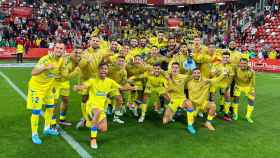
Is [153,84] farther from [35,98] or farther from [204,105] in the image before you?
[35,98]

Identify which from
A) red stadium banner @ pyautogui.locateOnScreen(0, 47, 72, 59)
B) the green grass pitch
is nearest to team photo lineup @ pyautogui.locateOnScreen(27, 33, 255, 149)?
the green grass pitch

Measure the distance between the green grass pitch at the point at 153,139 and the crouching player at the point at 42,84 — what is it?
1.96 feet

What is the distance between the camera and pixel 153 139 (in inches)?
313

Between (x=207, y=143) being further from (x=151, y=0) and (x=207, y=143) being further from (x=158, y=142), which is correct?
(x=151, y=0)

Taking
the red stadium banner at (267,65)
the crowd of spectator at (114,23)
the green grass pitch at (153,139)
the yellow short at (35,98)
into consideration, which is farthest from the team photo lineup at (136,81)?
the crowd of spectator at (114,23)

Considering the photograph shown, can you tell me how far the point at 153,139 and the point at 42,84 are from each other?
269cm

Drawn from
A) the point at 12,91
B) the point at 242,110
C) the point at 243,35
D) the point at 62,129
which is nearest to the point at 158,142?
the point at 62,129

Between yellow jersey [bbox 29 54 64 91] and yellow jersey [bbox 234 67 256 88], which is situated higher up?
yellow jersey [bbox 29 54 64 91]

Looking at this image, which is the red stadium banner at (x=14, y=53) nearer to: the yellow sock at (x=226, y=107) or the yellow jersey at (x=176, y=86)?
the yellow sock at (x=226, y=107)

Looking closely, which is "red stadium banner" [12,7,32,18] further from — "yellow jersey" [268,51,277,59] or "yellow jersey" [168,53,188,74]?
"yellow jersey" [168,53,188,74]

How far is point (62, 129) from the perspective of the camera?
855 cm

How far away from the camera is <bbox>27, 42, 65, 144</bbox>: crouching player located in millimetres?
7075

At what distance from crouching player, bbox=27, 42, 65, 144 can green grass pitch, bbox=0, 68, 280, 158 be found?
599 millimetres

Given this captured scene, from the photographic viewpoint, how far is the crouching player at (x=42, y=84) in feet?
23.2
